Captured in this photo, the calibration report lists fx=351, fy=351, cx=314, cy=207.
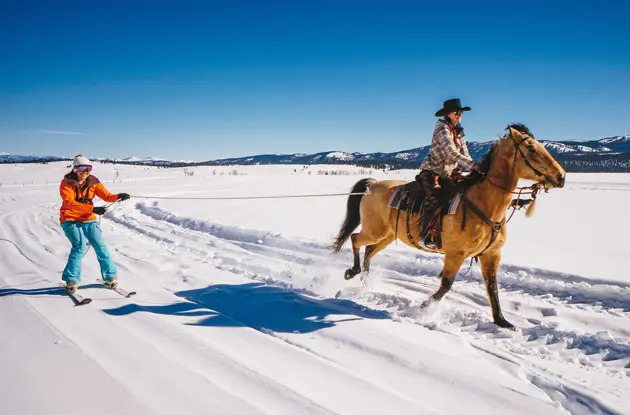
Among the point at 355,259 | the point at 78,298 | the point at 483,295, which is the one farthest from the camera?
the point at 355,259

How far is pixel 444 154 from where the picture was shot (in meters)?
4.72

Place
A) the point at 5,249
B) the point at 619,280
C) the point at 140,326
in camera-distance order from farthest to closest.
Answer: the point at 5,249 < the point at 619,280 < the point at 140,326

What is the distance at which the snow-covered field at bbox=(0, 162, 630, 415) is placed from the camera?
9.23 ft

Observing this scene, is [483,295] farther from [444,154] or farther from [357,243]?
[444,154]

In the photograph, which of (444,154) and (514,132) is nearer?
(514,132)

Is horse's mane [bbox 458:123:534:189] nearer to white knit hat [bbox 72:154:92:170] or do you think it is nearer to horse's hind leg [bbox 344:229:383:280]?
horse's hind leg [bbox 344:229:383:280]

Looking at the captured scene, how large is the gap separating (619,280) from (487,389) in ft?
13.3

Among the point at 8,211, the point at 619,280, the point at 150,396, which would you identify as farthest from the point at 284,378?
the point at 8,211

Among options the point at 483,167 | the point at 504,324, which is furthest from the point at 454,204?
the point at 504,324

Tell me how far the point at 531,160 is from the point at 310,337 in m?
3.15

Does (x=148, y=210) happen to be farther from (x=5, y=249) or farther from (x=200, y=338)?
(x=200, y=338)

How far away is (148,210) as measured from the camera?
1460 centimetres

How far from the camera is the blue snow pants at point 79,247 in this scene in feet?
16.6

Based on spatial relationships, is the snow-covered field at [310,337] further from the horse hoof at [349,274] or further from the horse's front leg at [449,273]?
the horse hoof at [349,274]
